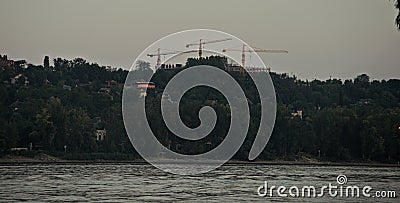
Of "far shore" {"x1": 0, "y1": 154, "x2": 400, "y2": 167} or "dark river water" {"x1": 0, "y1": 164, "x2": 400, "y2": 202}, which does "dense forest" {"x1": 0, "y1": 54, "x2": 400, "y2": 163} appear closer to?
A: "far shore" {"x1": 0, "y1": 154, "x2": 400, "y2": 167}

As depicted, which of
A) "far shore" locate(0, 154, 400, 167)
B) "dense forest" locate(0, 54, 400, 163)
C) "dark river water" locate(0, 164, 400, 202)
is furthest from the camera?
"dense forest" locate(0, 54, 400, 163)

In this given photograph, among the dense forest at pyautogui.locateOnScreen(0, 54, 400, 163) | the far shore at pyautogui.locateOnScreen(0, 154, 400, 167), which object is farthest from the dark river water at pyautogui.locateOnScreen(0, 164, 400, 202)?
the dense forest at pyautogui.locateOnScreen(0, 54, 400, 163)

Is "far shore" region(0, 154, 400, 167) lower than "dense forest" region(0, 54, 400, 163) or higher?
lower

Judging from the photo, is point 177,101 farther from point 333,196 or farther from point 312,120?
point 333,196

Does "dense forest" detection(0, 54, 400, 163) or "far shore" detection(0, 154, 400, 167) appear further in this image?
Result: "dense forest" detection(0, 54, 400, 163)

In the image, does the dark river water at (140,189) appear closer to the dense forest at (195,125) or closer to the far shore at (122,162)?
the far shore at (122,162)

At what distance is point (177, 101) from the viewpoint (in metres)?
165

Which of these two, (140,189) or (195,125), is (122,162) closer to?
(195,125)

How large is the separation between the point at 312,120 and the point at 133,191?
3675 inches

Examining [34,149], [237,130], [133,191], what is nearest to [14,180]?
[133,191]

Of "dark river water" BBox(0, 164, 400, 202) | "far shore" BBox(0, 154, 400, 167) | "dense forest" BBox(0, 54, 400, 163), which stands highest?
"dense forest" BBox(0, 54, 400, 163)

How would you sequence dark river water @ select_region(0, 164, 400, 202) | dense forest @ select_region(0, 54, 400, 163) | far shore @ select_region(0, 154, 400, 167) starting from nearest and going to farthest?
dark river water @ select_region(0, 164, 400, 202), far shore @ select_region(0, 154, 400, 167), dense forest @ select_region(0, 54, 400, 163)

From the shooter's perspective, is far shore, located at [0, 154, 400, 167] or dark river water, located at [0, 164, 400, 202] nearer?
dark river water, located at [0, 164, 400, 202]

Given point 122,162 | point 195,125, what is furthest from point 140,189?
point 195,125
